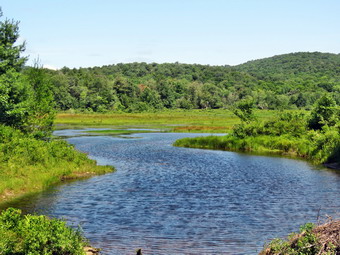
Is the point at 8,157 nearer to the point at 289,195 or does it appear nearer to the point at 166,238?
the point at 166,238

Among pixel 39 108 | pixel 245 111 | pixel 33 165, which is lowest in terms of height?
pixel 33 165

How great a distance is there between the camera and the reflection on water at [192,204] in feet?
67.8

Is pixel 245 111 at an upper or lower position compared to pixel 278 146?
upper

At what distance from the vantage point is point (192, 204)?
28922 mm

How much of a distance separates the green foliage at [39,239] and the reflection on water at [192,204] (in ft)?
10.5

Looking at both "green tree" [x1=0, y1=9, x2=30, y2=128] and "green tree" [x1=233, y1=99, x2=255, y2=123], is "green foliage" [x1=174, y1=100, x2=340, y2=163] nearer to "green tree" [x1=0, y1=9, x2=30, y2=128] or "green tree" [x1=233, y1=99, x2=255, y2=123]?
"green tree" [x1=233, y1=99, x2=255, y2=123]

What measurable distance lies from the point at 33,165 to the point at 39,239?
66.9 ft

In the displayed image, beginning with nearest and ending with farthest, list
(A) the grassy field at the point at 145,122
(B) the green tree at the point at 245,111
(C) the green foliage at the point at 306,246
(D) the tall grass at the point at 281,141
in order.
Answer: (C) the green foliage at the point at 306,246 < (D) the tall grass at the point at 281,141 < (B) the green tree at the point at 245,111 < (A) the grassy field at the point at 145,122

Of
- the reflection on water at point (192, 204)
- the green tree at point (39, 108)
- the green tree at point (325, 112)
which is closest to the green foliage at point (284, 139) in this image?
the green tree at point (325, 112)

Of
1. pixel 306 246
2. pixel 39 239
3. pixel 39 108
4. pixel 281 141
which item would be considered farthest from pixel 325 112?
pixel 39 239

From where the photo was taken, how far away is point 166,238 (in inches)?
821

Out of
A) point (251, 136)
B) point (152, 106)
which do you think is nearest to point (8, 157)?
point (251, 136)

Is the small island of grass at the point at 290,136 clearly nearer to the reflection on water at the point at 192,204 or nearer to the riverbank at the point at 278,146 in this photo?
the riverbank at the point at 278,146

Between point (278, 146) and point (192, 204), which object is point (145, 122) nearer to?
point (278, 146)
